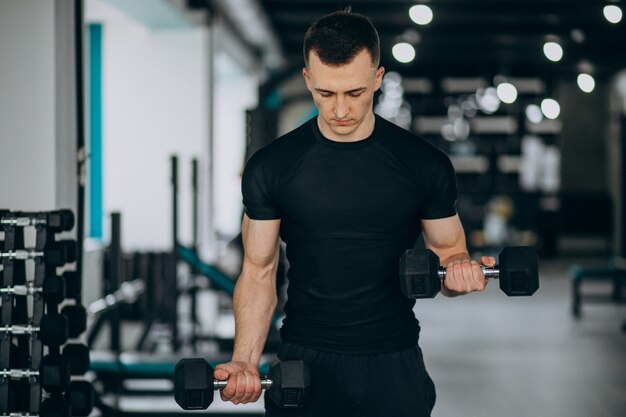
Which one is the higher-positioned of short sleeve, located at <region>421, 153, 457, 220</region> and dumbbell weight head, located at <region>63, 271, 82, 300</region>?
short sleeve, located at <region>421, 153, 457, 220</region>

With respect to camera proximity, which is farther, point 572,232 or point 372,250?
point 572,232

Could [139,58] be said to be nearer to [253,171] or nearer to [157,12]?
[157,12]

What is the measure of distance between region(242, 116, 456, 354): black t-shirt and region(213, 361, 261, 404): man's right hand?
0.75 ft

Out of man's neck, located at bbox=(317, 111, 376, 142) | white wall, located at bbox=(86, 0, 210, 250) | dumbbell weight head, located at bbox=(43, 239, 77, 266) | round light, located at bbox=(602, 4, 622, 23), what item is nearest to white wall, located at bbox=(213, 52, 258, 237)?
white wall, located at bbox=(86, 0, 210, 250)

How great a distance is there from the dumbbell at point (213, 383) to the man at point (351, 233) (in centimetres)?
13

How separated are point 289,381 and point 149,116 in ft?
19.0

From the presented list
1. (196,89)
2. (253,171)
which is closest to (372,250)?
(253,171)

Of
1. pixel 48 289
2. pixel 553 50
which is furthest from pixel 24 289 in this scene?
pixel 553 50

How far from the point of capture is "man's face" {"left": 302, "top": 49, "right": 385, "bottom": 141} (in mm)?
1832

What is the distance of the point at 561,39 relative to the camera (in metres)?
10.6

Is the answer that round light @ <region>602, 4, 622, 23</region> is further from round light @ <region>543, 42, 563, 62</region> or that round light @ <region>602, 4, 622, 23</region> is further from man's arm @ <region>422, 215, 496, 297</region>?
man's arm @ <region>422, 215, 496, 297</region>

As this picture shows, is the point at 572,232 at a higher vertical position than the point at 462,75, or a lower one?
lower

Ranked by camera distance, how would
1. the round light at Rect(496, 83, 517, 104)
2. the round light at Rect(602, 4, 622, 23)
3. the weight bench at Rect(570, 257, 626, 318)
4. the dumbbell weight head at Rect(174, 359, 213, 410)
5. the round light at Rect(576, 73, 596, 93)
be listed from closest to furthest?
the dumbbell weight head at Rect(174, 359, 213, 410) → the round light at Rect(602, 4, 622, 23) → the weight bench at Rect(570, 257, 626, 318) → the round light at Rect(576, 73, 596, 93) → the round light at Rect(496, 83, 517, 104)

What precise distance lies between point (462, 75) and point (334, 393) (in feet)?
42.7
